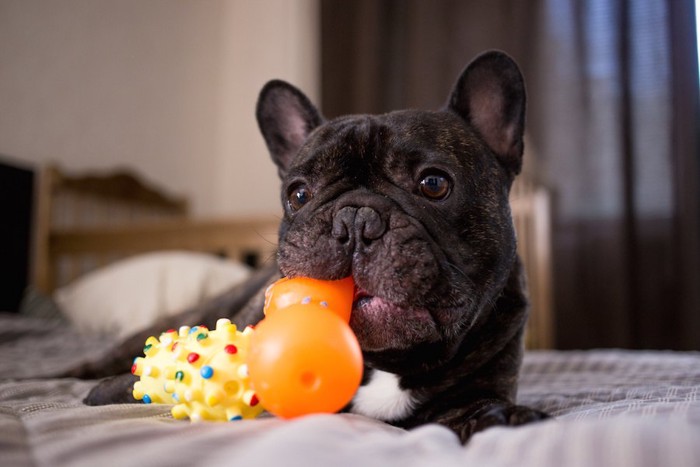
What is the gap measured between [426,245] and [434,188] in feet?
0.74

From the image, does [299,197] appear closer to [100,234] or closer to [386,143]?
[386,143]

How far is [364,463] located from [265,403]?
226mm

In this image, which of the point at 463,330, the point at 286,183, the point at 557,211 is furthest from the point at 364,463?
the point at 557,211

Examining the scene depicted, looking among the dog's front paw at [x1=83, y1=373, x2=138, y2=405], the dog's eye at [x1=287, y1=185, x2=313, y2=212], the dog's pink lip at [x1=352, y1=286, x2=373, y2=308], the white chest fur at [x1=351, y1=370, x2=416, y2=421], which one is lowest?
the white chest fur at [x1=351, y1=370, x2=416, y2=421]

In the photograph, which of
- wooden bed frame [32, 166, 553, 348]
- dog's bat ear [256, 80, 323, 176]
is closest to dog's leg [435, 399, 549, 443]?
dog's bat ear [256, 80, 323, 176]

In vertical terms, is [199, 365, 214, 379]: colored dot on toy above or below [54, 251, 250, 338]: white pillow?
above

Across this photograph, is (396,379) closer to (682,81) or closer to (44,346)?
(44,346)

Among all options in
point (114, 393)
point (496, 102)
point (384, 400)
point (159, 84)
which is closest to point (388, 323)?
point (384, 400)

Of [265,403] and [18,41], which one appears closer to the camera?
[265,403]

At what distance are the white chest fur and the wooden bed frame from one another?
99.5 inches

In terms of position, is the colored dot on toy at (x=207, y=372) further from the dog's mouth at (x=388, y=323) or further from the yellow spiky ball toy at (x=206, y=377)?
the dog's mouth at (x=388, y=323)

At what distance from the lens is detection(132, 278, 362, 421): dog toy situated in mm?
806

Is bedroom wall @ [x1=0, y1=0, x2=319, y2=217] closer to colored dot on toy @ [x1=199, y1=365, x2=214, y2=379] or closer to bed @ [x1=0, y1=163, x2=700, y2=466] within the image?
bed @ [x1=0, y1=163, x2=700, y2=466]

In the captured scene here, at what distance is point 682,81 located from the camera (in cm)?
400
